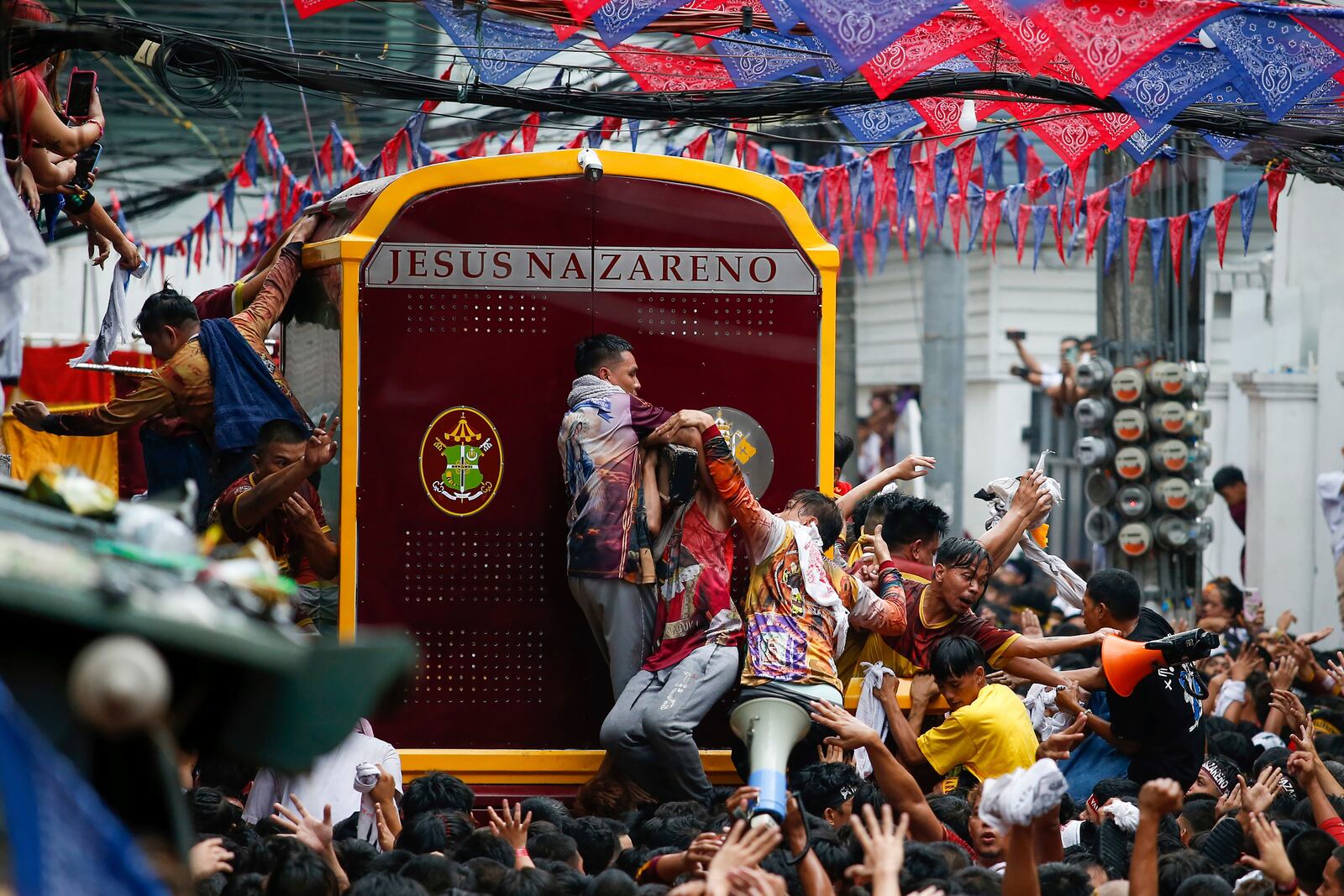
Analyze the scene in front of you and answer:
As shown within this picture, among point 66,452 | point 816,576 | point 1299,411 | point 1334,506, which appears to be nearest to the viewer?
point 816,576

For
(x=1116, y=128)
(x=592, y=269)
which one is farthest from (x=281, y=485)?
(x=1116, y=128)

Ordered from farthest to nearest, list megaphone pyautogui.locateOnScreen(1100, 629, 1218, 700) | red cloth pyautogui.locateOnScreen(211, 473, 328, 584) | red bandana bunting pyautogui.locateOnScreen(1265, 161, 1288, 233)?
red bandana bunting pyautogui.locateOnScreen(1265, 161, 1288, 233) → red cloth pyautogui.locateOnScreen(211, 473, 328, 584) → megaphone pyautogui.locateOnScreen(1100, 629, 1218, 700)

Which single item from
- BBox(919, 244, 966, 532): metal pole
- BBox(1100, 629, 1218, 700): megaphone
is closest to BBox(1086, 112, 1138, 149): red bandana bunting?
BBox(1100, 629, 1218, 700): megaphone

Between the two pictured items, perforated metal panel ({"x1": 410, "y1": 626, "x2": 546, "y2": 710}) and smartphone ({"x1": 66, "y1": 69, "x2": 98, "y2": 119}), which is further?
perforated metal panel ({"x1": 410, "y1": 626, "x2": 546, "y2": 710})

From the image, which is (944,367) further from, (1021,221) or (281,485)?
(281,485)

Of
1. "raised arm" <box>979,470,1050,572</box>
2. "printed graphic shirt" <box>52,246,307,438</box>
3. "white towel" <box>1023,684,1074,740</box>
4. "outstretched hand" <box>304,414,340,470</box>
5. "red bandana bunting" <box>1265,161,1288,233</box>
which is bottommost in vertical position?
"white towel" <box>1023,684,1074,740</box>

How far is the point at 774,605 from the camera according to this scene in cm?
705

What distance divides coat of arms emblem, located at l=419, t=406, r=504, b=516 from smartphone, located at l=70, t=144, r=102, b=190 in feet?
5.76

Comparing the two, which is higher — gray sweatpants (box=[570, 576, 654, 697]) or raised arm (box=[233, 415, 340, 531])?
raised arm (box=[233, 415, 340, 531])

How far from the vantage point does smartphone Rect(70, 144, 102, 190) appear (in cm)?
688

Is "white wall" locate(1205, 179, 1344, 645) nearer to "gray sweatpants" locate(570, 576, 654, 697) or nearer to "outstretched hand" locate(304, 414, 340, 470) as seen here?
"gray sweatpants" locate(570, 576, 654, 697)

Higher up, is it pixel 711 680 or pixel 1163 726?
pixel 711 680

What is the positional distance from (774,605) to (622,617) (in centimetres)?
70

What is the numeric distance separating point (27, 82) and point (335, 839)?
280 centimetres
